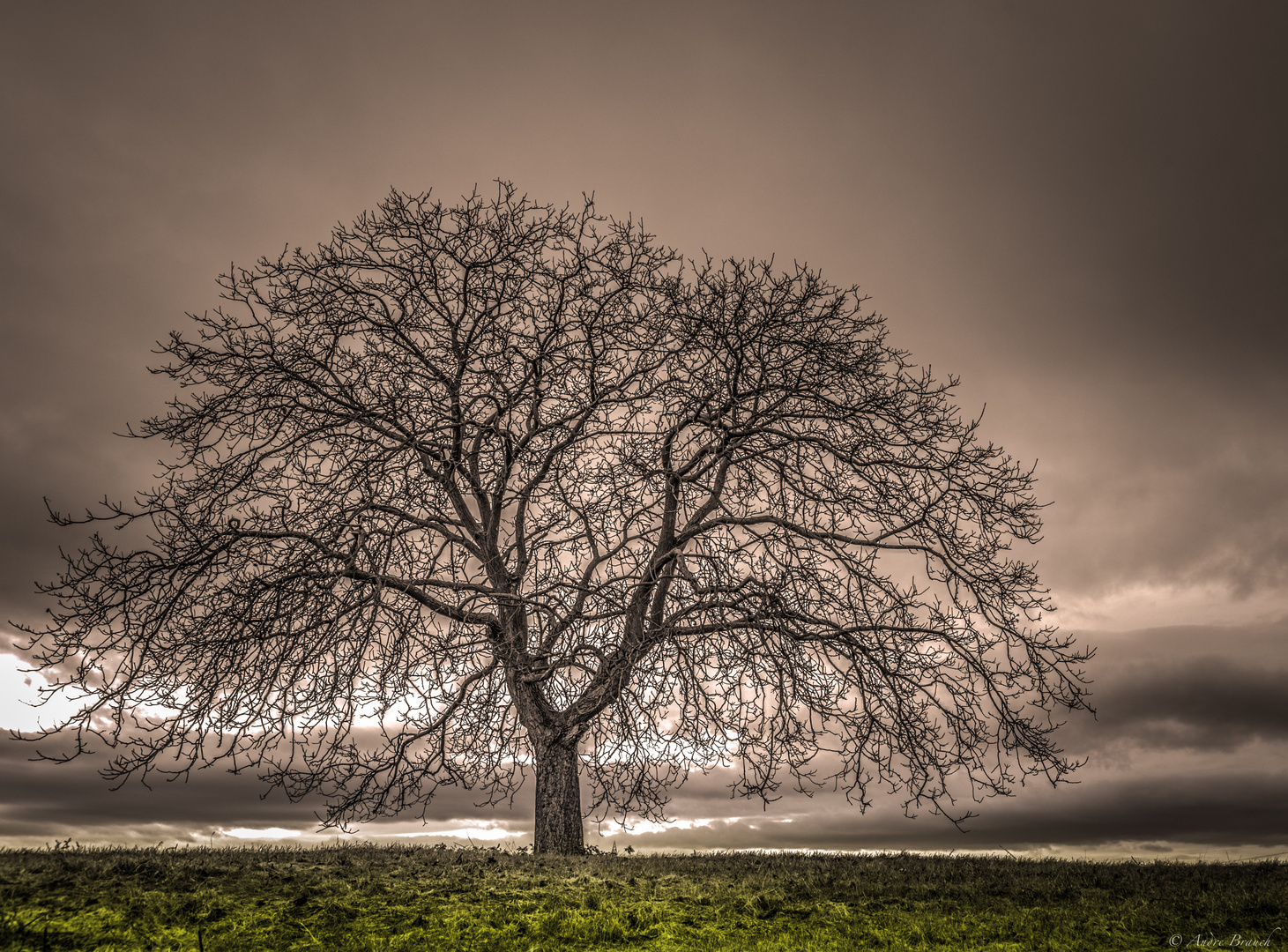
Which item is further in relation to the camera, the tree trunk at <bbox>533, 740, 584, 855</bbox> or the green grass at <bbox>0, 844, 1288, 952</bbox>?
the tree trunk at <bbox>533, 740, 584, 855</bbox>

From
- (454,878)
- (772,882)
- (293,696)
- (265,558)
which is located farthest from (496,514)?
(772,882)

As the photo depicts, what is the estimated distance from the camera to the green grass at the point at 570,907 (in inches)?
193

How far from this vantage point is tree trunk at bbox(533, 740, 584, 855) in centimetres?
965

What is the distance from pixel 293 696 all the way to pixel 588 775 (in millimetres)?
3213

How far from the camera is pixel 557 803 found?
9711 mm

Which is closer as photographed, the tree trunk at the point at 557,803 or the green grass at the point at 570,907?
the green grass at the point at 570,907

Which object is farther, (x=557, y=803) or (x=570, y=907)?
(x=557, y=803)

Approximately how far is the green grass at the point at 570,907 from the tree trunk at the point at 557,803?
1811mm

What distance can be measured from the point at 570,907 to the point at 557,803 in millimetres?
4180

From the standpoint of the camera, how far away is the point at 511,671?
9758 millimetres

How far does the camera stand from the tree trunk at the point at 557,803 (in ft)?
31.7

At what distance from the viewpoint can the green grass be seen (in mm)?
4906

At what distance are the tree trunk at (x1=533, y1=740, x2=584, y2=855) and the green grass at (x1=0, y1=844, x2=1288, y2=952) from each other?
181 centimetres

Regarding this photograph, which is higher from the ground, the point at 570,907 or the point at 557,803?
the point at 557,803
